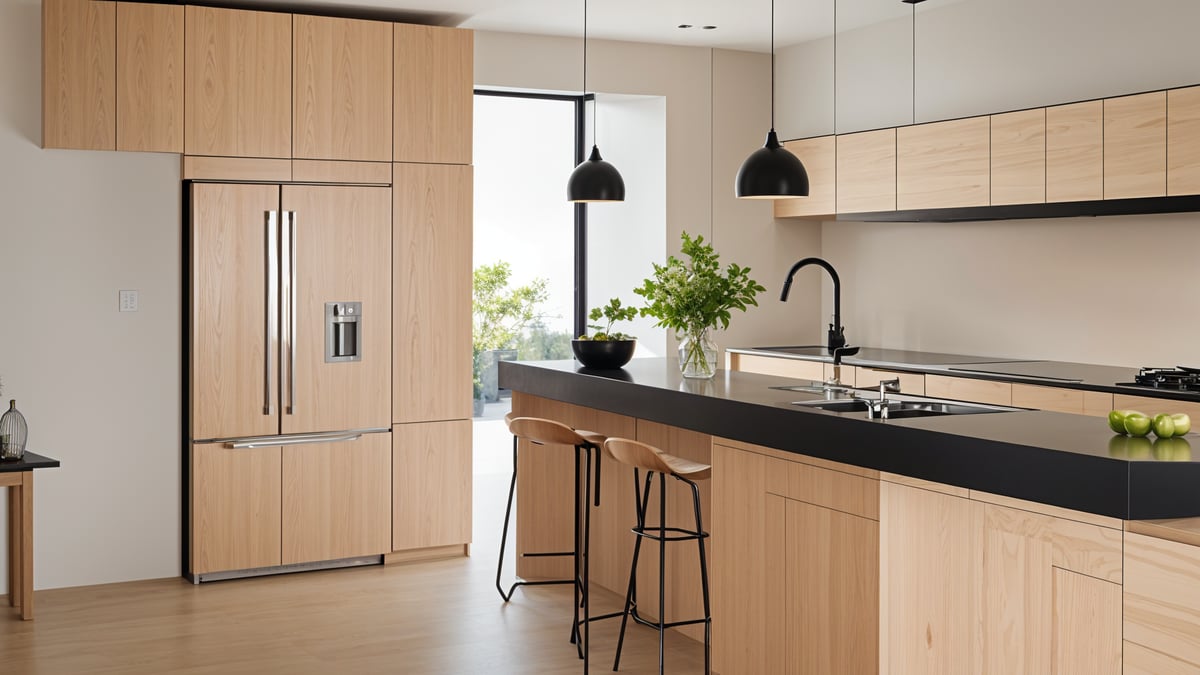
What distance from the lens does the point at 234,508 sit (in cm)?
542

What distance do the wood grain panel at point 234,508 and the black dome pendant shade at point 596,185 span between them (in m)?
1.89

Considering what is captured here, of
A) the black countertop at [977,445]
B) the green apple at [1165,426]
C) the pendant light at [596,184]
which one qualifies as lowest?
the black countertop at [977,445]

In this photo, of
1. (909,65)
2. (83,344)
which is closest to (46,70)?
(83,344)

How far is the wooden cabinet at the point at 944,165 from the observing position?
5598mm

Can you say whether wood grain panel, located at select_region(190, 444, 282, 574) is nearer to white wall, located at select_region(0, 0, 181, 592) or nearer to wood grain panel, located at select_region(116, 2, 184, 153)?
white wall, located at select_region(0, 0, 181, 592)

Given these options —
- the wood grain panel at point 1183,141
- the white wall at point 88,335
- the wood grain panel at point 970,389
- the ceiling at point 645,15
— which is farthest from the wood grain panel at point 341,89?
the wood grain panel at point 1183,141

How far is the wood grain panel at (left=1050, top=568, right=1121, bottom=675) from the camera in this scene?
2.67 metres

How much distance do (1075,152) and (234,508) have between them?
13.5ft

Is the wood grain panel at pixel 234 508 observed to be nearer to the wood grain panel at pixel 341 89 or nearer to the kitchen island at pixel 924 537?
the wood grain panel at pixel 341 89

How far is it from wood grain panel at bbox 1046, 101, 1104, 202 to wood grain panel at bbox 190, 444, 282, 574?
3792 millimetres

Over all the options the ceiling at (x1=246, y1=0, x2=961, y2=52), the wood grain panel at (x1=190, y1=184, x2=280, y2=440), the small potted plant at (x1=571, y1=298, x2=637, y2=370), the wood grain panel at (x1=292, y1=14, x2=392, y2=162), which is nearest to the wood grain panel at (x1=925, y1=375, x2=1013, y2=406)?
the small potted plant at (x1=571, y1=298, x2=637, y2=370)

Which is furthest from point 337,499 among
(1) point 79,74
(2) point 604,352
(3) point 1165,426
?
(3) point 1165,426

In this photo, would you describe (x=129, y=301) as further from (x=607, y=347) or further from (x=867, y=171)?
(x=867, y=171)

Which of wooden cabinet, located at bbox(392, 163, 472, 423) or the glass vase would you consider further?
wooden cabinet, located at bbox(392, 163, 472, 423)
